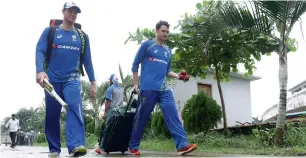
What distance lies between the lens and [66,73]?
15.5ft

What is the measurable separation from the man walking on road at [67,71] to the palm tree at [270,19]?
311 centimetres

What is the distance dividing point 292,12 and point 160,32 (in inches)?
101

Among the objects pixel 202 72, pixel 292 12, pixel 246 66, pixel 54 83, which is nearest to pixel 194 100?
pixel 202 72

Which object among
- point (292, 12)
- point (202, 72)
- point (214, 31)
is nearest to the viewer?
point (292, 12)

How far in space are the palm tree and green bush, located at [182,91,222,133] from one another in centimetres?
426

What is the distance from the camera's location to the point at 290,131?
7598 mm

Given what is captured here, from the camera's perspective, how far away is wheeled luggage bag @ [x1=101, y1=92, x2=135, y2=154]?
6.34 metres

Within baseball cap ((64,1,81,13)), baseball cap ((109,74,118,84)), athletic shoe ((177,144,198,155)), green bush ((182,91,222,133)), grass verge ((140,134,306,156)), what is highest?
baseball cap ((64,1,81,13))

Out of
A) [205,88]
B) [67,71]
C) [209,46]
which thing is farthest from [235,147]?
[205,88]

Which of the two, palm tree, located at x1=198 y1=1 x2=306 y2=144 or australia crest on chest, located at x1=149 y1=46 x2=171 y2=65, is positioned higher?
palm tree, located at x1=198 y1=1 x2=306 y2=144

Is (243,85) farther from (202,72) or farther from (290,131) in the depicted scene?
(290,131)

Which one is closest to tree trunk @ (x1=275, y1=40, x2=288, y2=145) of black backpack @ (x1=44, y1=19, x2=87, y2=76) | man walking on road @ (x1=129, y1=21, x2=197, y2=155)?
man walking on road @ (x1=129, y1=21, x2=197, y2=155)

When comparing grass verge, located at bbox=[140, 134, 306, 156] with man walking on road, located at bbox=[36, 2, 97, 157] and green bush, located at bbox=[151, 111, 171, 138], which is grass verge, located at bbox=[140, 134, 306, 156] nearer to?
man walking on road, located at bbox=[36, 2, 97, 157]

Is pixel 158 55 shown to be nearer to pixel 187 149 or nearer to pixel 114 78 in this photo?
pixel 187 149
